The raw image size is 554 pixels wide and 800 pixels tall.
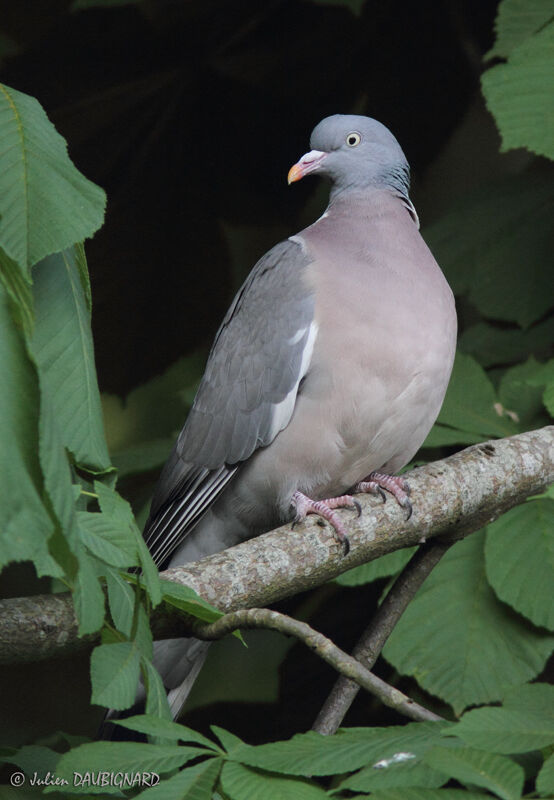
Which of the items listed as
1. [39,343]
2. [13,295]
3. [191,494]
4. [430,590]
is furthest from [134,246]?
[13,295]

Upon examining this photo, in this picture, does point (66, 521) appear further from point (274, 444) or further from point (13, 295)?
point (274, 444)

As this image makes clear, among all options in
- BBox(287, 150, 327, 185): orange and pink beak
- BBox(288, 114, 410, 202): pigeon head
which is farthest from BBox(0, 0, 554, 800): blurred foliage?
BBox(287, 150, 327, 185): orange and pink beak

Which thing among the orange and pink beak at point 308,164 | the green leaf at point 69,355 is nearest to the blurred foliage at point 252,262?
the green leaf at point 69,355

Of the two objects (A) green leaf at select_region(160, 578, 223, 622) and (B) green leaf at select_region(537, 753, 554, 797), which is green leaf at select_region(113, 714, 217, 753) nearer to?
(A) green leaf at select_region(160, 578, 223, 622)

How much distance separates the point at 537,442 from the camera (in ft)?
8.26

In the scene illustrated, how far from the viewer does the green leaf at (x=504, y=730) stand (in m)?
1.23

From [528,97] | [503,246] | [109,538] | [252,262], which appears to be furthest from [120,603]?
[252,262]

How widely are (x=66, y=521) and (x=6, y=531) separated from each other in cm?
8

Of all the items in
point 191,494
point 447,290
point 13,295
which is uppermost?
point 13,295

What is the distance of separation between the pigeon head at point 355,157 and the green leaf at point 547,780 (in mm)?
2155

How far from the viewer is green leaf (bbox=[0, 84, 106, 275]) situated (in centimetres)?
126

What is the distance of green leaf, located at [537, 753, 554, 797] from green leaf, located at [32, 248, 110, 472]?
67 centimetres

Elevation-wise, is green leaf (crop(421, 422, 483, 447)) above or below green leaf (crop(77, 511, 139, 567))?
below

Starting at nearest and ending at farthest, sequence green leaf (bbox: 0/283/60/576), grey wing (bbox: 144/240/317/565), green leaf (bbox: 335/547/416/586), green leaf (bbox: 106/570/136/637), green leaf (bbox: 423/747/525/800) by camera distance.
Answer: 1. green leaf (bbox: 0/283/60/576)
2. green leaf (bbox: 423/747/525/800)
3. green leaf (bbox: 106/570/136/637)
4. green leaf (bbox: 335/547/416/586)
5. grey wing (bbox: 144/240/317/565)
